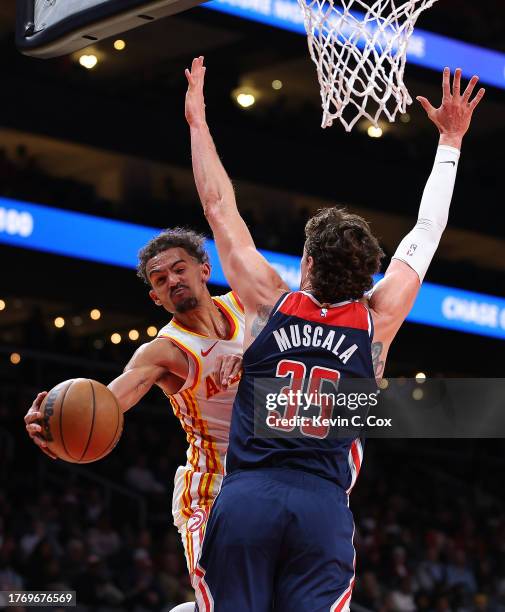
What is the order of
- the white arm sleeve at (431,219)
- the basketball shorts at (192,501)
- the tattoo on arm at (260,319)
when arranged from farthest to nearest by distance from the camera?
the basketball shorts at (192,501), the white arm sleeve at (431,219), the tattoo on arm at (260,319)

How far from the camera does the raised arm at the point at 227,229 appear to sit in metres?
3.74

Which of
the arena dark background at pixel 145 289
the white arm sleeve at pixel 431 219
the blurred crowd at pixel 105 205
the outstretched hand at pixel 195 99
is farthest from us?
the blurred crowd at pixel 105 205

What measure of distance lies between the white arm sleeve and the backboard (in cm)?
104

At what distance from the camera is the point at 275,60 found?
18.0 meters

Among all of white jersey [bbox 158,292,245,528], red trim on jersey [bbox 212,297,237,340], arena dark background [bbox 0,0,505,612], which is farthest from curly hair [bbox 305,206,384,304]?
arena dark background [bbox 0,0,505,612]

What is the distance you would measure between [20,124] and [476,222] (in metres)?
7.30

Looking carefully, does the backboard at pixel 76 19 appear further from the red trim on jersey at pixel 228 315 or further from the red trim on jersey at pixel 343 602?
the red trim on jersey at pixel 343 602

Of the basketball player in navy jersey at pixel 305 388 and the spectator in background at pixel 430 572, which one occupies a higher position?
the basketball player in navy jersey at pixel 305 388

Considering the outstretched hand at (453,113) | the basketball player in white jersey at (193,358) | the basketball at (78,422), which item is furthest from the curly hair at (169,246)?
the outstretched hand at (453,113)

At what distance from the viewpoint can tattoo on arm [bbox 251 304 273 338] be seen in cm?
369

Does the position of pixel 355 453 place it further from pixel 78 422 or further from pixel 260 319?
pixel 78 422

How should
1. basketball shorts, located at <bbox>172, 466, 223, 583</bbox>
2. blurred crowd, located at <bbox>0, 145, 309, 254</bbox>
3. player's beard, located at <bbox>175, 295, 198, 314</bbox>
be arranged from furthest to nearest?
blurred crowd, located at <bbox>0, 145, 309, 254</bbox> < player's beard, located at <bbox>175, 295, 198, 314</bbox> < basketball shorts, located at <bbox>172, 466, 223, 583</bbox>

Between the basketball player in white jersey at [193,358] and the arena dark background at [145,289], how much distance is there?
575 cm

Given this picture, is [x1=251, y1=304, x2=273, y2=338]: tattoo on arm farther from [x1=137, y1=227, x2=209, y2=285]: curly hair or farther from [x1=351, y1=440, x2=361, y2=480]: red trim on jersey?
[x1=137, y1=227, x2=209, y2=285]: curly hair
